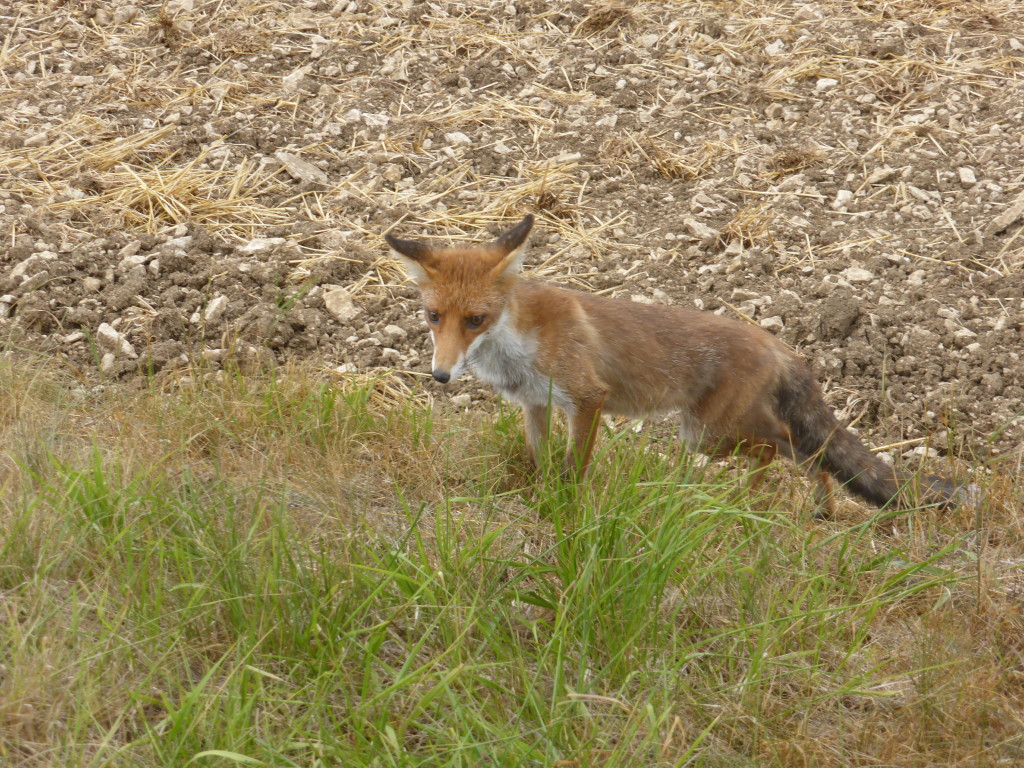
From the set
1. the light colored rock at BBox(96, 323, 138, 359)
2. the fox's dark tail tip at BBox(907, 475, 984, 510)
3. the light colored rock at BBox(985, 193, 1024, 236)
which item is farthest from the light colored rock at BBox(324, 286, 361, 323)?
the light colored rock at BBox(985, 193, 1024, 236)

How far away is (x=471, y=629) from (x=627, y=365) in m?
2.14

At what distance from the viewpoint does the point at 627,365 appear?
5117 millimetres

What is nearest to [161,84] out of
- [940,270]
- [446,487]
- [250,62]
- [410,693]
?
[250,62]

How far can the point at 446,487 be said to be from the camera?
14.0 ft

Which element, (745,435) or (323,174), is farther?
(323,174)

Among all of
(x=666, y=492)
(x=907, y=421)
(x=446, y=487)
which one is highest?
(x=666, y=492)

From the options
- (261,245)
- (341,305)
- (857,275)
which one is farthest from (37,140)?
(857,275)

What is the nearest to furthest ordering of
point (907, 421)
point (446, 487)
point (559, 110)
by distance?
1. point (446, 487)
2. point (907, 421)
3. point (559, 110)

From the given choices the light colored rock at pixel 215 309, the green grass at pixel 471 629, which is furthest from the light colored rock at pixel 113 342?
the green grass at pixel 471 629

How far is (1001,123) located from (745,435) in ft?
13.0

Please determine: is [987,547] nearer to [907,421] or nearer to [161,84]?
[907,421]

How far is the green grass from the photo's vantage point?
2.87 metres

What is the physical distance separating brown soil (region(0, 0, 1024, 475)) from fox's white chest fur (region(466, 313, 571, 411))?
111 cm

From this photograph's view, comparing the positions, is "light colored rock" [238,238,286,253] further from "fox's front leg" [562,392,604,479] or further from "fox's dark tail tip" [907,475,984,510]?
"fox's dark tail tip" [907,475,984,510]
